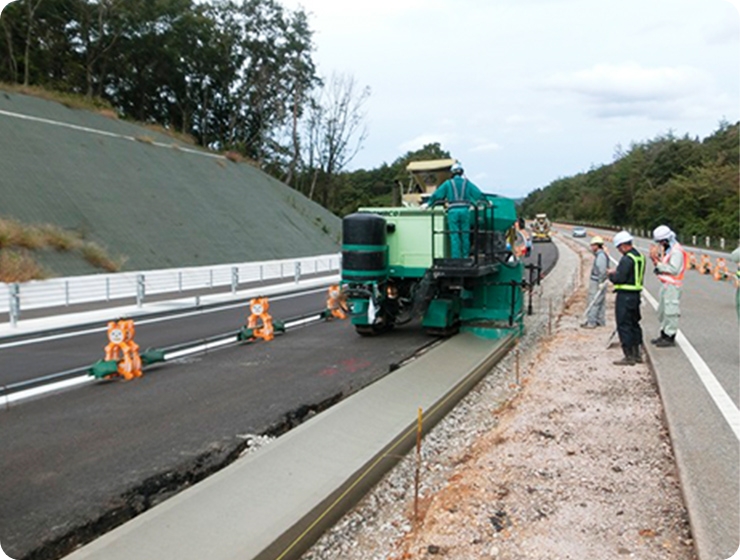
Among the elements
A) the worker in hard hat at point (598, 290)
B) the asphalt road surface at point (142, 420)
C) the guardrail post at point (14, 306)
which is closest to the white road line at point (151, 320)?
the asphalt road surface at point (142, 420)

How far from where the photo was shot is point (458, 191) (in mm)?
10820

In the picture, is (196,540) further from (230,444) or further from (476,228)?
(476,228)

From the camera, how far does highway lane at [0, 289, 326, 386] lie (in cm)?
942

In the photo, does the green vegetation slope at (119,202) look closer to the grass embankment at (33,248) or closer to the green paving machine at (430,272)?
the grass embankment at (33,248)

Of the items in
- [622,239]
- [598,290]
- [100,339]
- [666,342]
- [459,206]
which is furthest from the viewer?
[598,290]

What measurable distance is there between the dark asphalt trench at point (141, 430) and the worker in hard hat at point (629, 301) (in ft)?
10.7

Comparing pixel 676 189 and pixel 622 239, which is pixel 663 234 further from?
pixel 676 189

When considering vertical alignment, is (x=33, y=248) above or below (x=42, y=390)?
above

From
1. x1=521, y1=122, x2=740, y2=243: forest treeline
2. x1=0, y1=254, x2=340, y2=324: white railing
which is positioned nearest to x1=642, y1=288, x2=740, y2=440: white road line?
x1=0, y1=254, x2=340, y2=324: white railing

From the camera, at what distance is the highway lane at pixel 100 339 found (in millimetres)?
9422

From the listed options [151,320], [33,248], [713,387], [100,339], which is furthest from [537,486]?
[33,248]

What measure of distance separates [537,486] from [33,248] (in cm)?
1918

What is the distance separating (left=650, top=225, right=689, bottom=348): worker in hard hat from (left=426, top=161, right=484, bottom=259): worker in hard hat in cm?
291

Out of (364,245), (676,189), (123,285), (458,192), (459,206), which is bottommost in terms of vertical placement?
(123,285)
